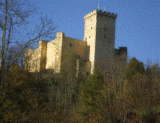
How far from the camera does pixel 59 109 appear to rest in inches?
801

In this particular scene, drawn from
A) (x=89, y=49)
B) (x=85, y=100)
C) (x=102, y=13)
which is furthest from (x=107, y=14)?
(x=85, y=100)

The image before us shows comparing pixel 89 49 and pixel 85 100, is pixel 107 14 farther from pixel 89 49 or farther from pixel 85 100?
pixel 85 100

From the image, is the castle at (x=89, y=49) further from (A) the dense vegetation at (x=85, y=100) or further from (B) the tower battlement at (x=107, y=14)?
(A) the dense vegetation at (x=85, y=100)

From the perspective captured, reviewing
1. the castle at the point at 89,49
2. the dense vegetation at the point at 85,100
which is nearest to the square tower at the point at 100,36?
the castle at the point at 89,49

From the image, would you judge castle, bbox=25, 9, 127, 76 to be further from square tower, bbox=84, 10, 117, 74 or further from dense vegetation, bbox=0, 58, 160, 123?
dense vegetation, bbox=0, 58, 160, 123

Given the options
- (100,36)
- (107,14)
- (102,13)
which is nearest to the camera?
(100,36)

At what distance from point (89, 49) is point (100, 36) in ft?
8.62

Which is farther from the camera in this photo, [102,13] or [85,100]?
[102,13]

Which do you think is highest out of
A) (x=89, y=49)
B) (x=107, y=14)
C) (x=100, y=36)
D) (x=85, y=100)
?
(x=107, y=14)

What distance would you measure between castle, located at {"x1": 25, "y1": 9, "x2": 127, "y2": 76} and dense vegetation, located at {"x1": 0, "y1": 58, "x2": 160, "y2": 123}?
9.09m

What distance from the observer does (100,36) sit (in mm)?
36125

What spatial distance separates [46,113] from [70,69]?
33.4 ft

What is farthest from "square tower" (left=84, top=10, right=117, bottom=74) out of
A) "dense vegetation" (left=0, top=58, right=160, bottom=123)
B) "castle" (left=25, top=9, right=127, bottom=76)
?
"dense vegetation" (left=0, top=58, right=160, bottom=123)

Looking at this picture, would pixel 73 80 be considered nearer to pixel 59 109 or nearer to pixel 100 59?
pixel 59 109
